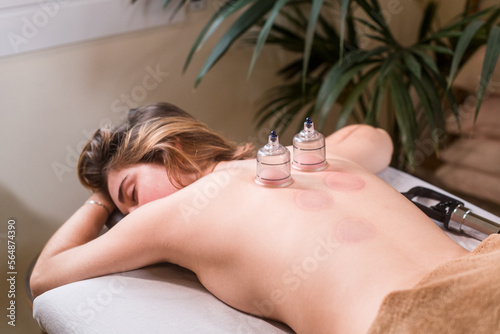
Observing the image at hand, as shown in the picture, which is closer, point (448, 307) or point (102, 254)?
point (448, 307)

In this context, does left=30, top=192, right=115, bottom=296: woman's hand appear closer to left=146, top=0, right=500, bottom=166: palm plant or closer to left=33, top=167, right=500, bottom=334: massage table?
left=33, top=167, right=500, bottom=334: massage table

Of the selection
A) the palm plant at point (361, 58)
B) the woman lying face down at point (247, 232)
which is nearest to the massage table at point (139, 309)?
the woman lying face down at point (247, 232)

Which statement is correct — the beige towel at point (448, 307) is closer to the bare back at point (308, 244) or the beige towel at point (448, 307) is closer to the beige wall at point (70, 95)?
the bare back at point (308, 244)

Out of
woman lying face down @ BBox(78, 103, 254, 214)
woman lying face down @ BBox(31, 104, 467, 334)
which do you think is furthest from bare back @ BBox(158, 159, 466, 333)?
woman lying face down @ BBox(78, 103, 254, 214)

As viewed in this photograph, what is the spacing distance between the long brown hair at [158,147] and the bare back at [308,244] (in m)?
0.15

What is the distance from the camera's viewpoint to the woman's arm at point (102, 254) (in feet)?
3.44

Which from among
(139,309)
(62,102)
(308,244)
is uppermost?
(62,102)

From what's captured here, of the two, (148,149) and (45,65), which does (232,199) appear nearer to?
(148,149)

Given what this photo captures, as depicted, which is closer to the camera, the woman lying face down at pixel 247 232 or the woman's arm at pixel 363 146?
the woman lying face down at pixel 247 232

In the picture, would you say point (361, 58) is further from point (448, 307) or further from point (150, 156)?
point (448, 307)

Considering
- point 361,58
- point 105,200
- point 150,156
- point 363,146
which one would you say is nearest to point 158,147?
point 150,156

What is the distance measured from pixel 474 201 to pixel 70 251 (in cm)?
153

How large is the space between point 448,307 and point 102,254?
671 millimetres

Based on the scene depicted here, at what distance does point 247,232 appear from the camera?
978 millimetres
